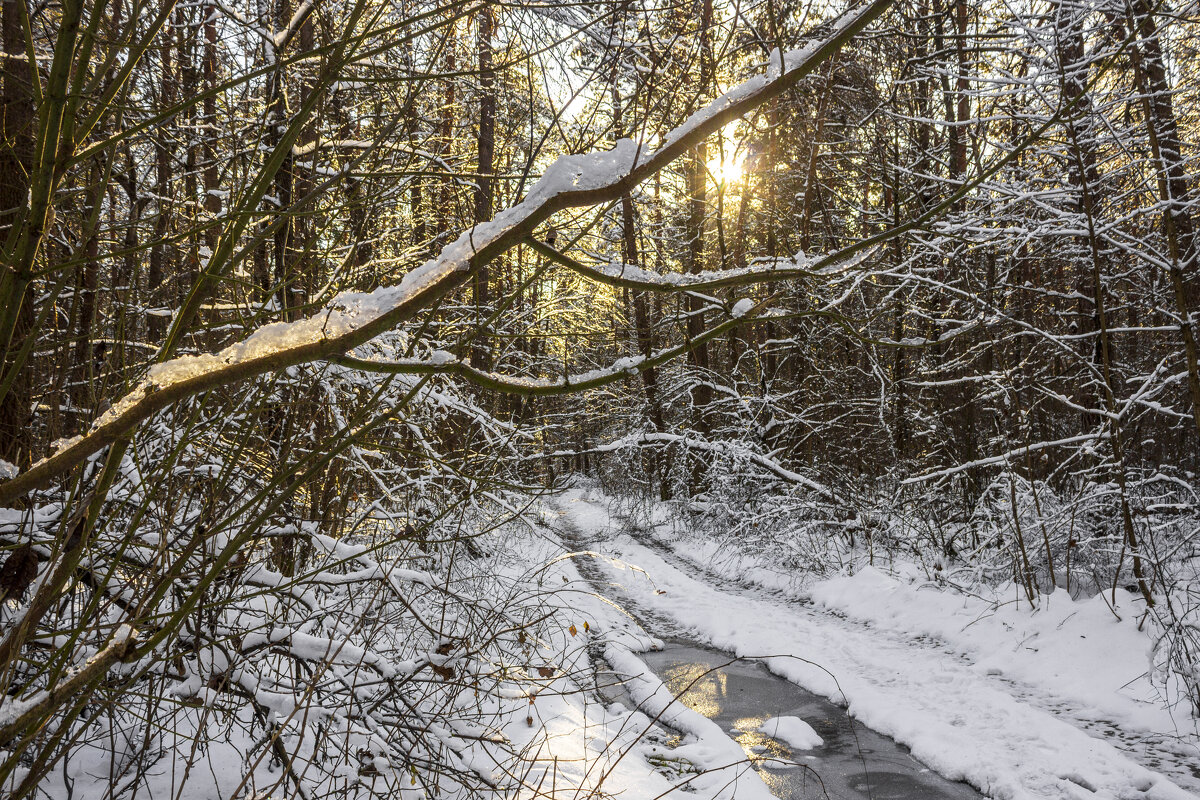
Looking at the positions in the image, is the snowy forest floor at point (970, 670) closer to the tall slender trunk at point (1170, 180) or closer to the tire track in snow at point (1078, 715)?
the tire track in snow at point (1078, 715)

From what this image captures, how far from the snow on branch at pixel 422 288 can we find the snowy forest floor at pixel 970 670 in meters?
1.68

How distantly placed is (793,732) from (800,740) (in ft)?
0.33

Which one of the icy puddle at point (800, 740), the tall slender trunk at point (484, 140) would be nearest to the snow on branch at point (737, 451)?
the tall slender trunk at point (484, 140)

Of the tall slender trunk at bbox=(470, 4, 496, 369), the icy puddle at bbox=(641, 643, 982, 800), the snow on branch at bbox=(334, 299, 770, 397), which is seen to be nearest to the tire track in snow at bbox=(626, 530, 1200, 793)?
the icy puddle at bbox=(641, 643, 982, 800)

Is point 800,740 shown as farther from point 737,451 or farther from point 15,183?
point 737,451

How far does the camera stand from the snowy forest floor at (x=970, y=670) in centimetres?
397

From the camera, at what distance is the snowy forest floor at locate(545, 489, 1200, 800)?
3.97 m

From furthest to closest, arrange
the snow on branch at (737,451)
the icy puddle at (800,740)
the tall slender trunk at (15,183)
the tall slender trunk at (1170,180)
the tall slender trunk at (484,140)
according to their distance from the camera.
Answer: the snow on branch at (737,451) → the tall slender trunk at (1170,180) → the icy puddle at (800,740) → the tall slender trunk at (15,183) → the tall slender trunk at (484,140)

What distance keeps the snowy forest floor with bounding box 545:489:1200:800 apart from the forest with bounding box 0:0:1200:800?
0.14ft

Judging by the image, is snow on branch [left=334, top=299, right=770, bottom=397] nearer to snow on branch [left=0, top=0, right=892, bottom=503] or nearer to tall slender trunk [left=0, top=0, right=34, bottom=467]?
snow on branch [left=0, top=0, right=892, bottom=503]

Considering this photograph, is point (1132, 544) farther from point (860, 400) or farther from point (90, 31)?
point (90, 31)

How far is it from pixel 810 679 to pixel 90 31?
581 centimetres

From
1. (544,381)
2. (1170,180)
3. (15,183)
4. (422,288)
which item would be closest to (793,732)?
(544,381)

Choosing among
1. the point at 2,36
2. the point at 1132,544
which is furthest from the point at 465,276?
the point at 1132,544
